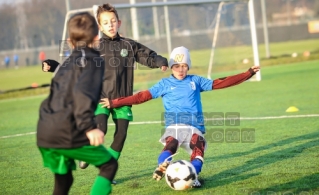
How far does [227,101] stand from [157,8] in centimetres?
463

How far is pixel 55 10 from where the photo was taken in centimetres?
2905

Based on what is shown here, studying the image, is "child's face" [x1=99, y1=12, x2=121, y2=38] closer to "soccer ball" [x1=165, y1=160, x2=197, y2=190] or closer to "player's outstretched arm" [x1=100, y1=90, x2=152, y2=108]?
"player's outstretched arm" [x1=100, y1=90, x2=152, y2=108]

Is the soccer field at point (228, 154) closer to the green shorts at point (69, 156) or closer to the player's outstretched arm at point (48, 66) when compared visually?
the player's outstretched arm at point (48, 66)

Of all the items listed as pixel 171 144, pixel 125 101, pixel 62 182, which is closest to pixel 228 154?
pixel 171 144

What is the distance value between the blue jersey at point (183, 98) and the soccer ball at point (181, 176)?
2.23 ft

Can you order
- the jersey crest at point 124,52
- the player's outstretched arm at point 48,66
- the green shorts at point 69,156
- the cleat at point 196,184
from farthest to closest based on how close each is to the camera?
1. the jersey crest at point 124,52
2. the player's outstretched arm at point 48,66
3. the cleat at point 196,184
4. the green shorts at point 69,156

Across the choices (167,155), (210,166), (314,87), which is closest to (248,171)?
(210,166)

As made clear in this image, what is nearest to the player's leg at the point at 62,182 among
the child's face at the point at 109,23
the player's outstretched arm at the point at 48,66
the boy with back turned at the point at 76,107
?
the boy with back turned at the point at 76,107

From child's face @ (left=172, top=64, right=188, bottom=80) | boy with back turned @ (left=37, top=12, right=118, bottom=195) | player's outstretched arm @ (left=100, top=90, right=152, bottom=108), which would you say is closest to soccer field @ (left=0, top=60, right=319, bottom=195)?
player's outstretched arm @ (left=100, top=90, right=152, bottom=108)

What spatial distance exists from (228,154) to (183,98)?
184cm

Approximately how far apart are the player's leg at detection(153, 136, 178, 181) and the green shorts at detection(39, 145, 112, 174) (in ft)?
4.54

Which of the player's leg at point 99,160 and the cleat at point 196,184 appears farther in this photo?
the cleat at point 196,184

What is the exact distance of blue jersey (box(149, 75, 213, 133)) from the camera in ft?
21.9

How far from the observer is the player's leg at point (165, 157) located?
19.9 feet
